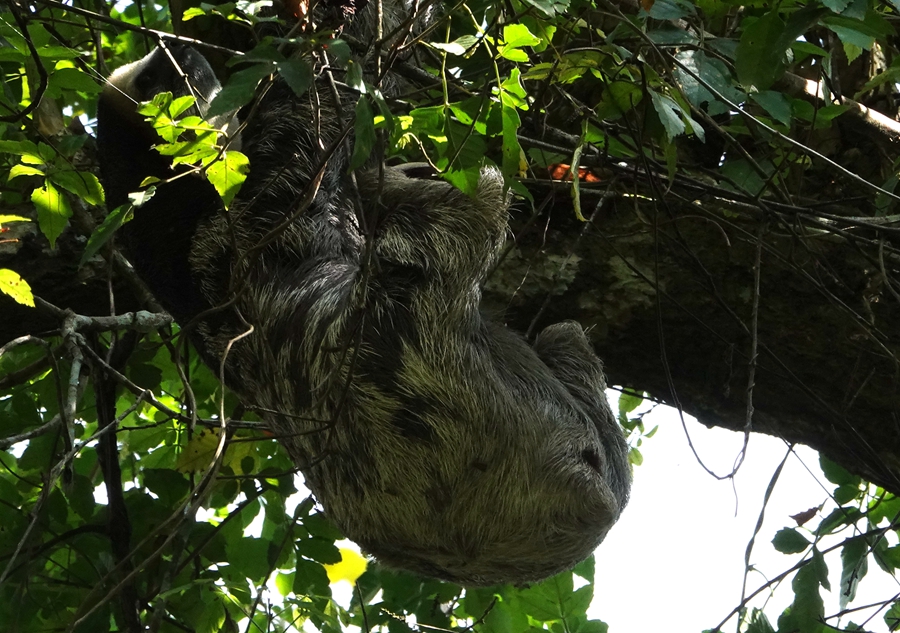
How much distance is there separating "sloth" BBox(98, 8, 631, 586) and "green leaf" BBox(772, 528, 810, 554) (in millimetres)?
982

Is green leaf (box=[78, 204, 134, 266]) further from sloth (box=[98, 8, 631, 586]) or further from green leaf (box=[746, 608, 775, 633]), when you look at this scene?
green leaf (box=[746, 608, 775, 633])

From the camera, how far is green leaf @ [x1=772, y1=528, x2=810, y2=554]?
5.34 meters

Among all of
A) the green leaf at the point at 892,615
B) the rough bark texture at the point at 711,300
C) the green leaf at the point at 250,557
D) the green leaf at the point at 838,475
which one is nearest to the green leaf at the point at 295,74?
the rough bark texture at the point at 711,300

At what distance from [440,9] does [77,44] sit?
9.41 ft

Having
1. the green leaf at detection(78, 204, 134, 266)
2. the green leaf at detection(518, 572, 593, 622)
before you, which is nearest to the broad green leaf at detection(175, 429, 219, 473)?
the green leaf at detection(518, 572, 593, 622)

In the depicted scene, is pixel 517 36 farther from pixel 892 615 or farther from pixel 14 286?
pixel 892 615

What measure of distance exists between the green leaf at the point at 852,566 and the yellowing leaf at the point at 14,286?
4.55 metres

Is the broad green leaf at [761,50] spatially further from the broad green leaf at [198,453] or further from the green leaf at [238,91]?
the broad green leaf at [198,453]

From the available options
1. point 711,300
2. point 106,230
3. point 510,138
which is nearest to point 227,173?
point 106,230

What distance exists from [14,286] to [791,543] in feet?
14.3

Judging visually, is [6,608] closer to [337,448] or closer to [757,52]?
[337,448]

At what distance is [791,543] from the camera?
5352 mm

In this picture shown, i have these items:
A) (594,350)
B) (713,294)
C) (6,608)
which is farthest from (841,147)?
→ (6,608)

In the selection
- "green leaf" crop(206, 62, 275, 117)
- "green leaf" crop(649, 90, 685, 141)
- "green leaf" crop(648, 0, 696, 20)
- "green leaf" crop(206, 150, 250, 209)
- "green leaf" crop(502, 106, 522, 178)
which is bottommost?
"green leaf" crop(206, 62, 275, 117)
